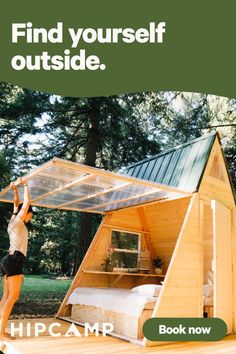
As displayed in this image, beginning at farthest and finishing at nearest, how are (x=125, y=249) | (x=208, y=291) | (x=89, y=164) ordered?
(x=89, y=164) → (x=125, y=249) → (x=208, y=291)

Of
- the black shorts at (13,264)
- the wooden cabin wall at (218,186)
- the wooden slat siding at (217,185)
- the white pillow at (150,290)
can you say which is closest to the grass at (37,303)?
the white pillow at (150,290)

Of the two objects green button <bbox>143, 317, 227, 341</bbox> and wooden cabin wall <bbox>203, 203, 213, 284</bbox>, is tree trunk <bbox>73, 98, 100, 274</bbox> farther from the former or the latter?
green button <bbox>143, 317, 227, 341</bbox>

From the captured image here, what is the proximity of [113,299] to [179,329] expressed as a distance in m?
1.26

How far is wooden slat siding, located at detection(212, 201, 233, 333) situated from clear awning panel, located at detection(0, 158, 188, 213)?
0.84 meters

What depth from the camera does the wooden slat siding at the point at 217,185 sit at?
607 centimetres

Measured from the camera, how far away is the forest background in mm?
9766

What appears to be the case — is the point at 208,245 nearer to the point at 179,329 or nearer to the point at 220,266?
the point at 220,266

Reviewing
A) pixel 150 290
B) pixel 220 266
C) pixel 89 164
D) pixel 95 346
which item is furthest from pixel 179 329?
pixel 89 164

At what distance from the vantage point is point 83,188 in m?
5.53

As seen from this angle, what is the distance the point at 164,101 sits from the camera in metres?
11.2

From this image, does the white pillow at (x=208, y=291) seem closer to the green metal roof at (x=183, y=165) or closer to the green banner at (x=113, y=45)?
the green metal roof at (x=183, y=165)

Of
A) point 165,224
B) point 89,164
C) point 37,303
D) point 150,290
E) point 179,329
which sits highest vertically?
point 89,164

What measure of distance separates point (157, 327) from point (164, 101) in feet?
25.9

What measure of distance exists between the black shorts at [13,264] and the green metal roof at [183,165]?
296 centimetres
